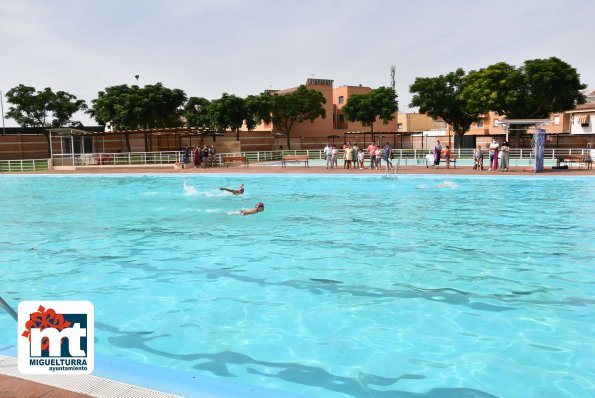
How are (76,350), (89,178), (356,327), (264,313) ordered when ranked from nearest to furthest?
(76,350)
(356,327)
(264,313)
(89,178)

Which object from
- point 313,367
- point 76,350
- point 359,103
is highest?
point 359,103

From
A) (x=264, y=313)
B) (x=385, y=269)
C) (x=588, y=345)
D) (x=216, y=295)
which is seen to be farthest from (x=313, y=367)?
(x=385, y=269)

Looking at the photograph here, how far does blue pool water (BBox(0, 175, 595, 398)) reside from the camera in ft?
16.2

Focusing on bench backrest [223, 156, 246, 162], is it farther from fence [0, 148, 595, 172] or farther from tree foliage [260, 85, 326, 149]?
tree foliage [260, 85, 326, 149]

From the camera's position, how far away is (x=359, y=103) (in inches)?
2266

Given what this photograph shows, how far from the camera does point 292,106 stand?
5675 cm

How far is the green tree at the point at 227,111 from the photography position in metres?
50.9

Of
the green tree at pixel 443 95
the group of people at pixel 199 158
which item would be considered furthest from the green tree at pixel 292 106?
the group of people at pixel 199 158

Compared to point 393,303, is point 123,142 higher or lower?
higher

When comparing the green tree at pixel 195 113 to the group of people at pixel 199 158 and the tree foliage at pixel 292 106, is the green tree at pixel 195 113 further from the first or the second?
the group of people at pixel 199 158

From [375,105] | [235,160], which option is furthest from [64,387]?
[375,105]

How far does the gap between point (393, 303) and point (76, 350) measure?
4331 millimetres

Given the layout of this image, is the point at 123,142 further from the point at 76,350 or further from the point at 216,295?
the point at 76,350

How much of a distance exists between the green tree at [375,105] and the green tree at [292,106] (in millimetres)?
4204
